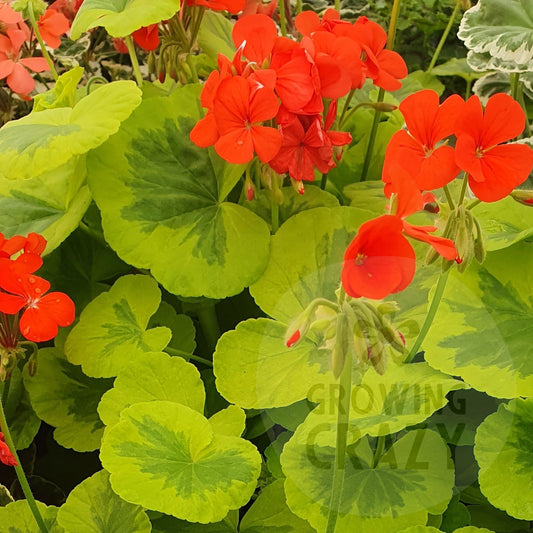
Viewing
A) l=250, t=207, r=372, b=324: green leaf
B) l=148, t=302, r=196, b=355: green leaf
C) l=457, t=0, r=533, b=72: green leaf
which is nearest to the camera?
l=250, t=207, r=372, b=324: green leaf

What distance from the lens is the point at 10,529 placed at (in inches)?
34.5

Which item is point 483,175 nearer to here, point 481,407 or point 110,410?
point 481,407

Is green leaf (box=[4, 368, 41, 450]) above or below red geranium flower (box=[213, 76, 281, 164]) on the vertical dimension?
below

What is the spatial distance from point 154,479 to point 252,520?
0.57 ft

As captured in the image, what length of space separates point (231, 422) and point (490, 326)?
1.16 feet

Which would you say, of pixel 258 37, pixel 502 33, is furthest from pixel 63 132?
pixel 502 33

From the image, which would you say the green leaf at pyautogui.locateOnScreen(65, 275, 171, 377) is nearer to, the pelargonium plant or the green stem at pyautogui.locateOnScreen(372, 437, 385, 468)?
the pelargonium plant

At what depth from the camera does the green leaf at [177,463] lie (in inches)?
29.0

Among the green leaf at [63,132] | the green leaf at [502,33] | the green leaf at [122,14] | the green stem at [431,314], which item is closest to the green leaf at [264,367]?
the green stem at [431,314]

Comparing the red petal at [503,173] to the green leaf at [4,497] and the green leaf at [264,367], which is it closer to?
the green leaf at [264,367]

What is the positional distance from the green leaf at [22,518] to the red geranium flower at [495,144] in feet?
2.19

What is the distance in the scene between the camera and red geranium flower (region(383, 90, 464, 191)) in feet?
2.15

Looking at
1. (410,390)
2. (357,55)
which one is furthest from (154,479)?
(357,55)

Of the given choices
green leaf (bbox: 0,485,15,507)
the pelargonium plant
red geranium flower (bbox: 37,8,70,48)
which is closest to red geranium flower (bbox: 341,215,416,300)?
the pelargonium plant
